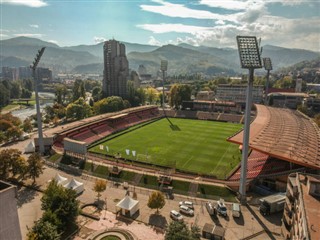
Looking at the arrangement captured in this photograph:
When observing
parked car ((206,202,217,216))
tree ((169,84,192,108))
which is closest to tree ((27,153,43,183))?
parked car ((206,202,217,216))

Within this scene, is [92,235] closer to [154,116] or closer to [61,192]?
[61,192]

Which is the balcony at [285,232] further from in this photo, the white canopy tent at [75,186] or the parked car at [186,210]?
the white canopy tent at [75,186]

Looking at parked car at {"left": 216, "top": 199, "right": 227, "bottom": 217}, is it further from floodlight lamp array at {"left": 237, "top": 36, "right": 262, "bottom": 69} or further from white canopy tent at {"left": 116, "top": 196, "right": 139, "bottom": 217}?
floodlight lamp array at {"left": 237, "top": 36, "right": 262, "bottom": 69}

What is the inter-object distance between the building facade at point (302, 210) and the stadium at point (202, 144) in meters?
7.56

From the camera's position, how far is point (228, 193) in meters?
38.3

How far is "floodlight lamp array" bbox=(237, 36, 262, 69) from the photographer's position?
33562 mm

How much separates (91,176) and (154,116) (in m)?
55.6

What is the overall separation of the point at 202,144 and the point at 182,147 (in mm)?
5728

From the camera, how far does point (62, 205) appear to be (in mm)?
29078


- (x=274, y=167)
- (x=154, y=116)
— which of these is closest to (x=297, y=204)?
(x=274, y=167)

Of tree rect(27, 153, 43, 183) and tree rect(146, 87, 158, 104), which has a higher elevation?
tree rect(146, 87, 158, 104)

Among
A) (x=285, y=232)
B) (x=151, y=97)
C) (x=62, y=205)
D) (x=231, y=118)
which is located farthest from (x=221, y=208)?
(x=151, y=97)

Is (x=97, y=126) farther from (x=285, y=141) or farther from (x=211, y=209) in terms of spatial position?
(x=285, y=141)

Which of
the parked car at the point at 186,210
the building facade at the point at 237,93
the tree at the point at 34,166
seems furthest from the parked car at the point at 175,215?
the building facade at the point at 237,93
